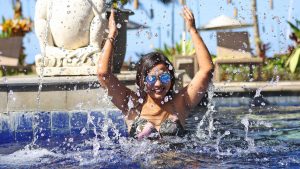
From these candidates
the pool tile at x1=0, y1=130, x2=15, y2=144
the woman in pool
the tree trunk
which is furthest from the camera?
the tree trunk

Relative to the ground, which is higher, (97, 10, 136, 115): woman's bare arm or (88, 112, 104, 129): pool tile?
(97, 10, 136, 115): woman's bare arm

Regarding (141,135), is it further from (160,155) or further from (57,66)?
(57,66)

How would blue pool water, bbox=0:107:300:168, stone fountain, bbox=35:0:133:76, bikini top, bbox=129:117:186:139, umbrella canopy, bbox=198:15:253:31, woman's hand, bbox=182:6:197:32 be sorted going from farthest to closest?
umbrella canopy, bbox=198:15:253:31, stone fountain, bbox=35:0:133:76, bikini top, bbox=129:117:186:139, woman's hand, bbox=182:6:197:32, blue pool water, bbox=0:107:300:168

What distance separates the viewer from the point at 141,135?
378 cm

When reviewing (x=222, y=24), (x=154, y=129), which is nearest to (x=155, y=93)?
(x=154, y=129)

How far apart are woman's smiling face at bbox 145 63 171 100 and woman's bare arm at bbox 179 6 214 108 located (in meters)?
0.17

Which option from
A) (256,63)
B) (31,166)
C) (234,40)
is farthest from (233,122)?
(234,40)

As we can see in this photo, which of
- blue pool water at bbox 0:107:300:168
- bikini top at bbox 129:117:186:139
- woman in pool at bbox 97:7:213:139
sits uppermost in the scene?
woman in pool at bbox 97:7:213:139

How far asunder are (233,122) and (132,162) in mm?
3284

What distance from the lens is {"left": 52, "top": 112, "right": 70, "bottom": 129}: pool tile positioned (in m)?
6.75

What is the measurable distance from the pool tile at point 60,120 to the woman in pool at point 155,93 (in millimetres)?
2950

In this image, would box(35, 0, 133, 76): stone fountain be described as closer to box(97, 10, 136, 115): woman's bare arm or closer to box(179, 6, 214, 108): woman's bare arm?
box(97, 10, 136, 115): woman's bare arm

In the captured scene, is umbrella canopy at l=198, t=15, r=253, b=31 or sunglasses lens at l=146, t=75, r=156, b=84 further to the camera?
umbrella canopy at l=198, t=15, r=253, b=31

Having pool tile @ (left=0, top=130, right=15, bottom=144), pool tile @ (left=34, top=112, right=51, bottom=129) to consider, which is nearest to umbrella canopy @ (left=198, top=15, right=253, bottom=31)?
pool tile @ (left=34, top=112, right=51, bottom=129)
